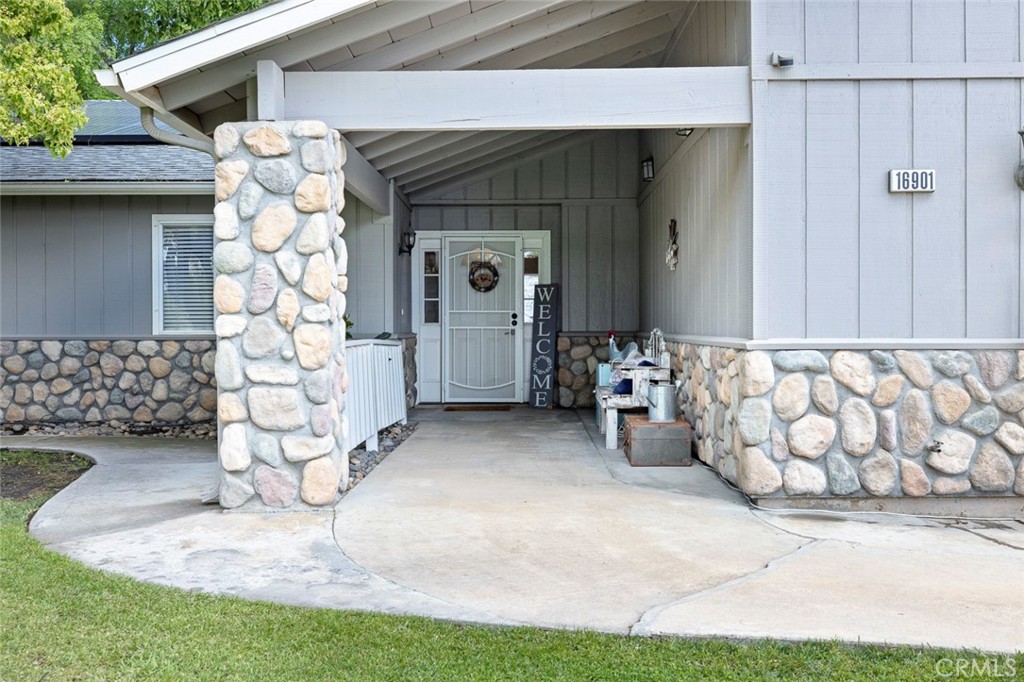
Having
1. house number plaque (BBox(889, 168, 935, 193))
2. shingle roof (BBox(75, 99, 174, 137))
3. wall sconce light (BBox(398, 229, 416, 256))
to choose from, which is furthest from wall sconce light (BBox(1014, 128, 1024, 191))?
shingle roof (BBox(75, 99, 174, 137))

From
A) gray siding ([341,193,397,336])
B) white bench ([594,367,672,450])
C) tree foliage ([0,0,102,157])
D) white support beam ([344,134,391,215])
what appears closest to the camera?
tree foliage ([0,0,102,157])

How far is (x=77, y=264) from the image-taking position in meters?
7.37

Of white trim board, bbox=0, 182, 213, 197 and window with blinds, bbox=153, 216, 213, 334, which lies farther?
window with blinds, bbox=153, 216, 213, 334

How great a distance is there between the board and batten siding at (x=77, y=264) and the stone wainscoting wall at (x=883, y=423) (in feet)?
18.9

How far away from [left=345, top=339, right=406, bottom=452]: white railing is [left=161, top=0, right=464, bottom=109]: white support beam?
5.87 ft

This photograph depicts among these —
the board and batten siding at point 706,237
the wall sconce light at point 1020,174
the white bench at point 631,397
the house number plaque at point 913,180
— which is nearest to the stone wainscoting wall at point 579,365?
the board and batten siding at point 706,237

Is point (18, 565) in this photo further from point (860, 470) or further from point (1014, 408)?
point (1014, 408)

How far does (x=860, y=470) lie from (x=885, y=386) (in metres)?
0.47

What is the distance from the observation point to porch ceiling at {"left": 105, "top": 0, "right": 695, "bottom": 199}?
3.95 metres

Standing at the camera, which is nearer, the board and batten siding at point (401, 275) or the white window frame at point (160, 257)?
the white window frame at point (160, 257)

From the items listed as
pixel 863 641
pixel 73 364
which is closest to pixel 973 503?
pixel 863 641

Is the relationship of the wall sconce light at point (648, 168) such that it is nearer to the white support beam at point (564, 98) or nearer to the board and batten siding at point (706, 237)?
the board and batten siding at point (706, 237)

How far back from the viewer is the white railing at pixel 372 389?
5.14m

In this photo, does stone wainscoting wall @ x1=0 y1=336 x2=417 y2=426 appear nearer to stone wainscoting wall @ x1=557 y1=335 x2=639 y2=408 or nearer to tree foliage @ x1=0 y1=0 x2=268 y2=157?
tree foliage @ x1=0 y1=0 x2=268 y2=157
